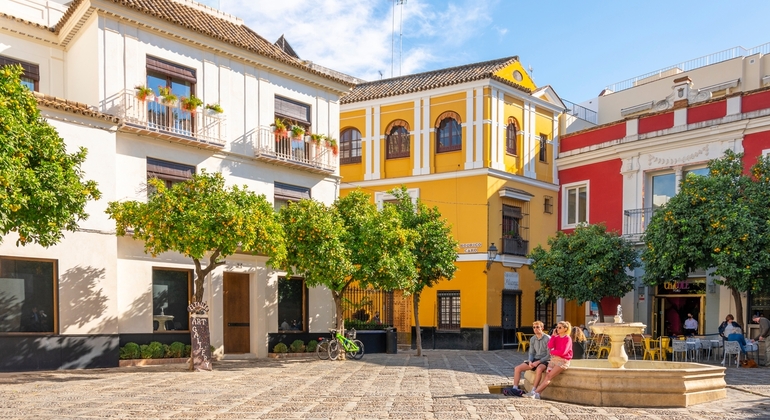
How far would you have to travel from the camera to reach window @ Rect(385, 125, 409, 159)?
3152 centimetres

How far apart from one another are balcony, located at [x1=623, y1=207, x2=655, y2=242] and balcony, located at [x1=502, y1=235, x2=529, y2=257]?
159 inches

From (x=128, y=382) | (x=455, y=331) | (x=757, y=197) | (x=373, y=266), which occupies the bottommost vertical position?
(x=455, y=331)

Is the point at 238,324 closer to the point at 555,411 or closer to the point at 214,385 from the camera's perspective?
the point at 214,385

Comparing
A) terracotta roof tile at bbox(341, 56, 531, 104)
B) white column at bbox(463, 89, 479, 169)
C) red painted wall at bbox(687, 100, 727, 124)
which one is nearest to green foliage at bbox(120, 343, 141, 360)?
white column at bbox(463, 89, 479, 169)

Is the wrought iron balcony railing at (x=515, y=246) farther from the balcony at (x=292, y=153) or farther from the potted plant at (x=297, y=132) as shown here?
the potted plant at (x=297, y=132)

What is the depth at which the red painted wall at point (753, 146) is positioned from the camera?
81.6 ft

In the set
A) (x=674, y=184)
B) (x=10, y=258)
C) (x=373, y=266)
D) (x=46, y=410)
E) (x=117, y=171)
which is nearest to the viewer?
(x=46, y=410)

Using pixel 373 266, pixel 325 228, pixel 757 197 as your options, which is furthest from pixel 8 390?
pixel 757 197

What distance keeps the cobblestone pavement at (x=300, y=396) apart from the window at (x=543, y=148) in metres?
15.0

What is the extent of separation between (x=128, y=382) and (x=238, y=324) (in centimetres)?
731

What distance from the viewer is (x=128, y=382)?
14156mm

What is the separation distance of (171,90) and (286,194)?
4.61m

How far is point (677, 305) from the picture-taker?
88.1ft

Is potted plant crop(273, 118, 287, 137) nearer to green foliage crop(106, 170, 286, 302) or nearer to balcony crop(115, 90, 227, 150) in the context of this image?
balcony crop(115, 90, 227, 150)
